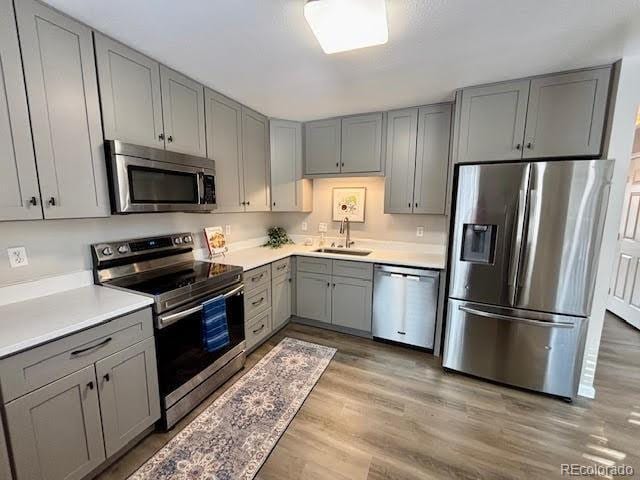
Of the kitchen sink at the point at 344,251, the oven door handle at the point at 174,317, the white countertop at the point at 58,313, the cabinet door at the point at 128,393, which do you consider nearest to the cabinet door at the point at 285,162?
the kitchen sink at the point at 344,251

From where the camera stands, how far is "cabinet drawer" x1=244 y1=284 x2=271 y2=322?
2520 millimetres

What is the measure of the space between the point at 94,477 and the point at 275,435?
3.22 feet

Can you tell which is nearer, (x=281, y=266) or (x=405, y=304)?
(x=405, y=304)

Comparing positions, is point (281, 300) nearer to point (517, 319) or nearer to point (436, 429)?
point (436, 429)

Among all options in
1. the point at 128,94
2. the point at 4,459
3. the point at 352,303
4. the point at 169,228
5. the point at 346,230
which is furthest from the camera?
the point at 346,230

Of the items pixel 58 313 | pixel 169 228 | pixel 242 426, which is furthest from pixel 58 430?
pixel 169 228

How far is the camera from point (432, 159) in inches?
108

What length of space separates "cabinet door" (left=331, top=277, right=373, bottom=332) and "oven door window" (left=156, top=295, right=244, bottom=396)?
1339mm

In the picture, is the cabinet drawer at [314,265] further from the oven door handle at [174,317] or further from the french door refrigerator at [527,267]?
the oven door handle at [174,317]

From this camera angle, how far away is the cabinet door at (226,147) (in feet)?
7.93

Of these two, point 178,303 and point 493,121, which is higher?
point 493,121

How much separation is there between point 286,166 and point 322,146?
496 mm

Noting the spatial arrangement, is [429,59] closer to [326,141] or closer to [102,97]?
[326,141]

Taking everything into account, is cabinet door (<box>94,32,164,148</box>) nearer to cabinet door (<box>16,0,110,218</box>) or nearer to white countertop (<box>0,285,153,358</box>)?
cabinet door (<box>16,0,110,218</box>)
